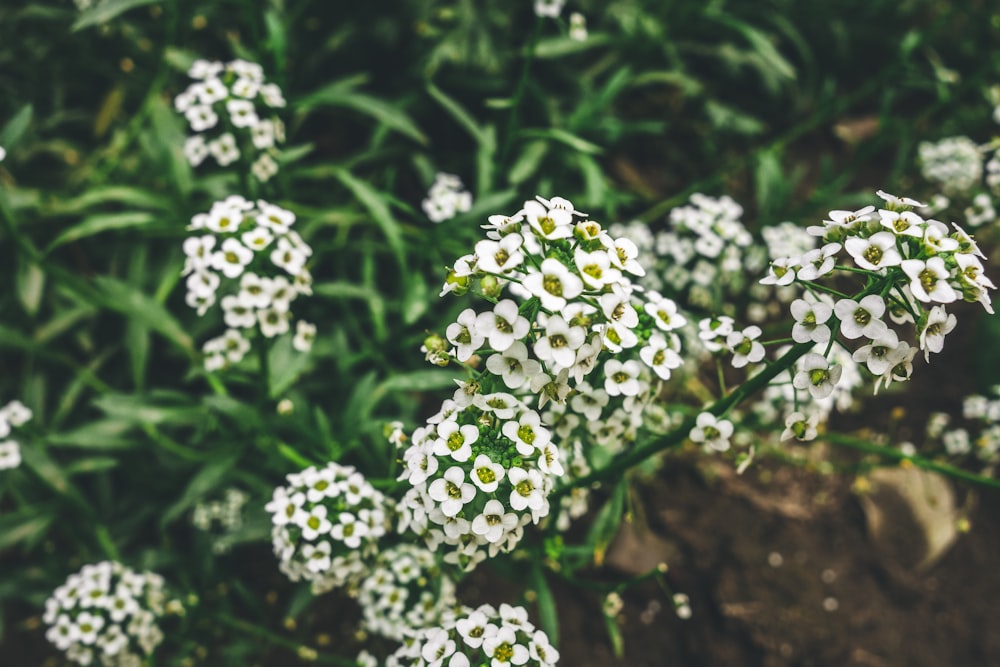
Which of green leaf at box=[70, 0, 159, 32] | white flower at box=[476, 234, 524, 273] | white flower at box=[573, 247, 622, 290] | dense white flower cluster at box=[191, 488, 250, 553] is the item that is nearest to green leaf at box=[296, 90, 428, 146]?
green leaf at box=[70, 0, 159, 32]

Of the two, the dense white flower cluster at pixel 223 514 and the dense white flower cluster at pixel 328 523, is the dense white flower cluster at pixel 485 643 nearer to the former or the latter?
the dense white flower cluster at pixel 328 523

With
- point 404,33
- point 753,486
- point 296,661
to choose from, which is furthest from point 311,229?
point 753,486

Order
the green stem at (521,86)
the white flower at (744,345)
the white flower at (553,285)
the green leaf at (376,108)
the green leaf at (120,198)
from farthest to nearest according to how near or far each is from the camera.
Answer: the green leaf at (376,108) < the green leaf at (120,198) < the green stem at (521,86) < the white flower at (744,345) < the white flower at (553,285)

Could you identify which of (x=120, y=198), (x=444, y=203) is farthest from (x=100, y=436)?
(x=444, y=203)

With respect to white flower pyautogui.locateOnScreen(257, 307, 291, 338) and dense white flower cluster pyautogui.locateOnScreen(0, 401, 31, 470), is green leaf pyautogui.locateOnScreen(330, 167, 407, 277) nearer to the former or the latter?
white flower pyautogui.locateOnScreen(257, 307, 291, 338)

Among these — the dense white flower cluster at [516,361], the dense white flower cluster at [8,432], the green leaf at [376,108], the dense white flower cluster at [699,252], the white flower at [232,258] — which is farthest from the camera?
the green leaf at [376,108]

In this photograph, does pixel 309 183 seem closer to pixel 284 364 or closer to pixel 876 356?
pixel 284 364

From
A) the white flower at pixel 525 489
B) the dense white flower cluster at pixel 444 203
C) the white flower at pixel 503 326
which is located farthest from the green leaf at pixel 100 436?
the white flower at pixel 503 326

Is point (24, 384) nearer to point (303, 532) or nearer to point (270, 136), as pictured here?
point (270, 136)
